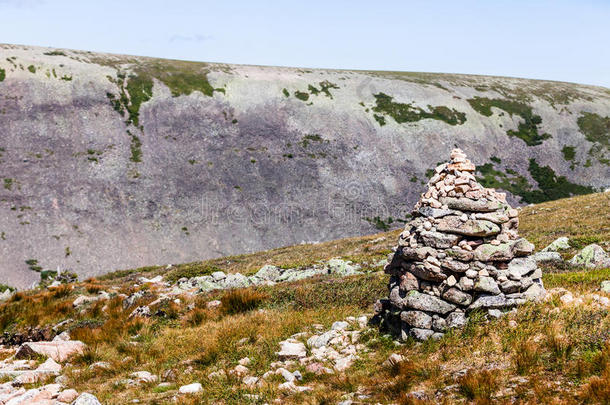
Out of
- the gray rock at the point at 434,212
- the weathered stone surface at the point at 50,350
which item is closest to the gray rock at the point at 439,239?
the gray rock at the point at 434,212

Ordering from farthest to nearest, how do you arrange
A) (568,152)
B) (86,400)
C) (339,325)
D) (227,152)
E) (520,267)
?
1. (568,152)
2. (227,152)
3. (339,325)
4. (520,267)
5. (86,400)

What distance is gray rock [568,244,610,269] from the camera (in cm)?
1584

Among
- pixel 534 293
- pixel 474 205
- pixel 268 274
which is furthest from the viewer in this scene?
pixel 268 274

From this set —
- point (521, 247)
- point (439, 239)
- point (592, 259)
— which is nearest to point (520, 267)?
point (521, 247)

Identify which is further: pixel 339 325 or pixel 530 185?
pixel 530 185

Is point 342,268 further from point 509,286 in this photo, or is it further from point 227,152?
point 227,152

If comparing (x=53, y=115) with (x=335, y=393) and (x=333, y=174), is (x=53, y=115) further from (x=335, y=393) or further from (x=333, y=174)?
(x=335, y=393)

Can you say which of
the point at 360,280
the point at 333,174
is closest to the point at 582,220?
the point at 360,280

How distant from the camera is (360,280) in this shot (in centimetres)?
1808

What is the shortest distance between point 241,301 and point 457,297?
8515 mm

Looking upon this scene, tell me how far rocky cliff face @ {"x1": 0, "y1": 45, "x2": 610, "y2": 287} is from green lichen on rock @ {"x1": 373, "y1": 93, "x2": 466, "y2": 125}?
43cm

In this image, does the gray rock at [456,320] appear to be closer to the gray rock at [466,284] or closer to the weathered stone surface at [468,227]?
the gray rock at [466,284]

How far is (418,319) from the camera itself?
9867 mm

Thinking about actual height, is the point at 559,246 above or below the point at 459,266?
below
